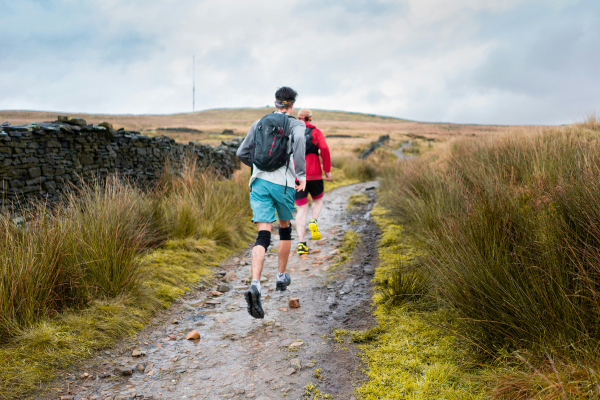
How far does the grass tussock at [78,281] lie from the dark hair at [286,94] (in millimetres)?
2323

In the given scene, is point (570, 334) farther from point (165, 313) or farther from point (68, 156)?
point (68, 156)

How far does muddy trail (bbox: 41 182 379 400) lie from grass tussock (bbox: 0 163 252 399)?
19cm

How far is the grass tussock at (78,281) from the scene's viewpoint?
3057 mm

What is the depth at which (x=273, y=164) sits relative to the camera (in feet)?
13.6

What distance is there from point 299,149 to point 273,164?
14.8 inches

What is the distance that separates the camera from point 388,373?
2.89m

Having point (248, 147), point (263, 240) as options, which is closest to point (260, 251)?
point (263, 240)

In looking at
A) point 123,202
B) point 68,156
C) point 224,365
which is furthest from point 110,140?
point 224,365

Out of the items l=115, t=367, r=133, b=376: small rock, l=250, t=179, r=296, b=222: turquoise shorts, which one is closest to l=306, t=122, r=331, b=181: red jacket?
l=250, t=179, r=296, b=222: turquoise shorts

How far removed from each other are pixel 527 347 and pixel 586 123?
1269 centimetres

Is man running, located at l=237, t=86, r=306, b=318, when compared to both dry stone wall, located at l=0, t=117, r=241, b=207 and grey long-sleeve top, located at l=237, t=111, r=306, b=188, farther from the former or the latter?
dry stone wall, located at l=0, t=117, r=241, b=207

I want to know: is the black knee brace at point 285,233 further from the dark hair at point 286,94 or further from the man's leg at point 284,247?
the dark hair at point 286,94

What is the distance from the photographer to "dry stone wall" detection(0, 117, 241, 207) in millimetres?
7113

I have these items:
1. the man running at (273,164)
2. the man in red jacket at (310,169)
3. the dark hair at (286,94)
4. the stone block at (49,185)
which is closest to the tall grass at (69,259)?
the man running at (273,164)
